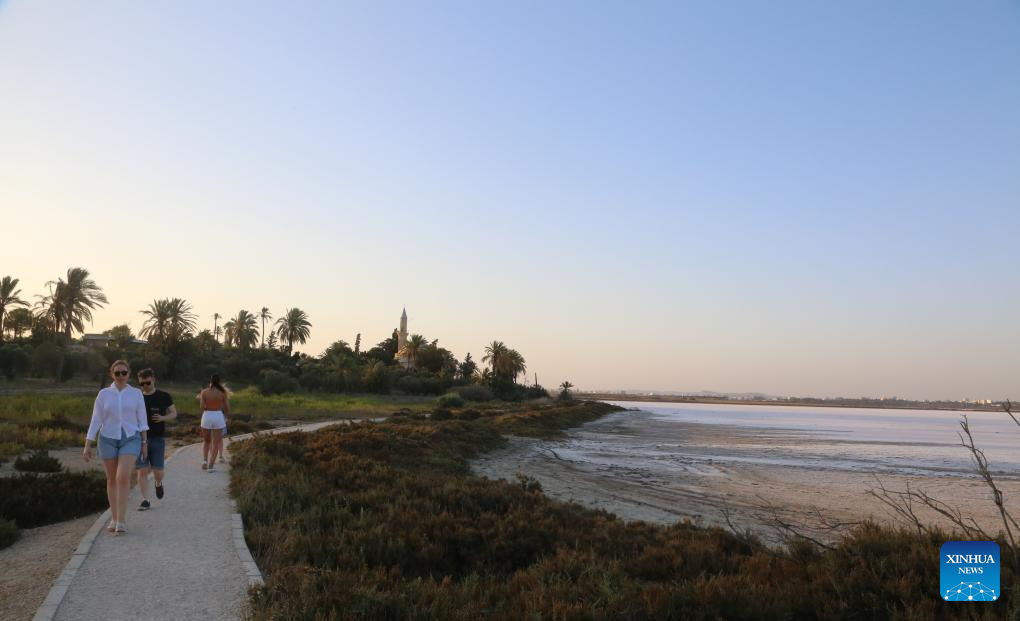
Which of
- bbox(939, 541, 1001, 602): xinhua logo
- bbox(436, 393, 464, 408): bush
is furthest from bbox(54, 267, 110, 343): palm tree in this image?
bbox(939, 541, 1001, 602): xinhua logo

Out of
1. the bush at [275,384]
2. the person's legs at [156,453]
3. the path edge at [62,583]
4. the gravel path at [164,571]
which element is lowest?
the bush at [275,384]

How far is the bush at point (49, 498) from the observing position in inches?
375

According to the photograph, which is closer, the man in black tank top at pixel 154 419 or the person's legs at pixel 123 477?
the person's legs at pixel 123 477

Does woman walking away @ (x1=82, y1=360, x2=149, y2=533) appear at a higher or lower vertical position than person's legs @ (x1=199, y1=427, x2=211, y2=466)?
higher

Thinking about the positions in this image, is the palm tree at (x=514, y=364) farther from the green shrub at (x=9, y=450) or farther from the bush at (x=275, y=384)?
the green shrub at (x=9, y=450)

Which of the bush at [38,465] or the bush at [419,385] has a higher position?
the bush at [38,465]

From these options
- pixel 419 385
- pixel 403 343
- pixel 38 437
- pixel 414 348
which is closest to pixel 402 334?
pixel 403 343

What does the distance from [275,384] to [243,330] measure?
41.6 m

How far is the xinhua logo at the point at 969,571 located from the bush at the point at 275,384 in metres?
58.0

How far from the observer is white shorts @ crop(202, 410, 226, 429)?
1348cm

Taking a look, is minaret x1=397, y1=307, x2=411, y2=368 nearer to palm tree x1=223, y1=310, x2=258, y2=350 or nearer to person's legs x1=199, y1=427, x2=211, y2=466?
palm tree x1=223, y1=310, x2=258, y2=350

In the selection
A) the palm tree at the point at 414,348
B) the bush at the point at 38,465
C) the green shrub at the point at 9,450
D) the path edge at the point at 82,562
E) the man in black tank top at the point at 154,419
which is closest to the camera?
the path edge at the point at 82,562

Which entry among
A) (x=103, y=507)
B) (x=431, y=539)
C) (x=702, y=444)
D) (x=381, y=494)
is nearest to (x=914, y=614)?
(x=431, y=539)

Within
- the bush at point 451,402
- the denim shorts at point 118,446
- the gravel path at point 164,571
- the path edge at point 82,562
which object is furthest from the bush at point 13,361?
the denim shorts at point 118,446
